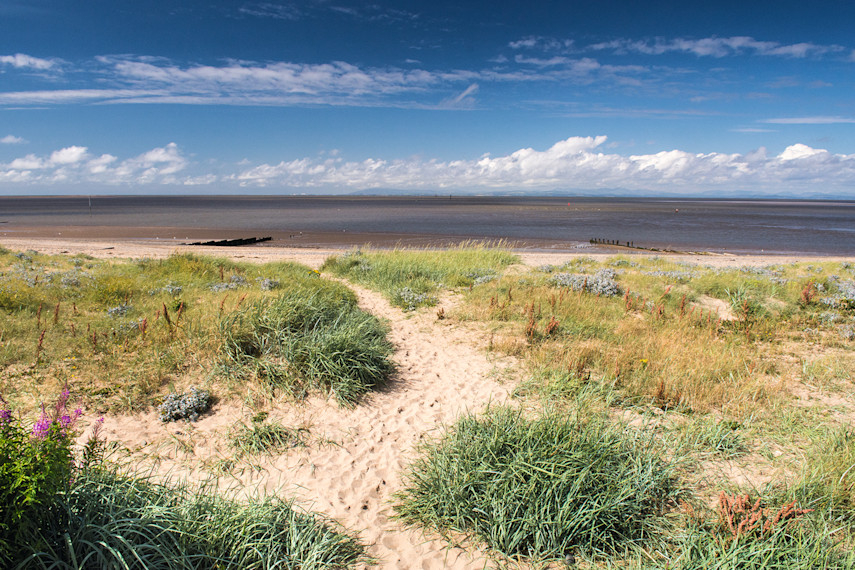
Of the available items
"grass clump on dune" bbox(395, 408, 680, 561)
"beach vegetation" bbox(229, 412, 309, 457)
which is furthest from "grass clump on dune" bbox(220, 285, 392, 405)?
"grass clump on dune" bbox(395, 408, 680, 561)

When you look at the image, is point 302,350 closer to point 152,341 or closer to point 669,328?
point 152,341

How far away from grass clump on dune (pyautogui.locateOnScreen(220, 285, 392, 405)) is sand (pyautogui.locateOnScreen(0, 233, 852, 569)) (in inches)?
11.0

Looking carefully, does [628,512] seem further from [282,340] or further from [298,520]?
[282,340]

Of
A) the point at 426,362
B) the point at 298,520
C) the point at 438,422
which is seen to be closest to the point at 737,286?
the point at 426,362

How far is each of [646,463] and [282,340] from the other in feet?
16.8

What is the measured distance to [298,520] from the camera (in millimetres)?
3824

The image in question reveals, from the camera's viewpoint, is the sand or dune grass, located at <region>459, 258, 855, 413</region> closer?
the sand

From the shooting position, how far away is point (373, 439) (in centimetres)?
547

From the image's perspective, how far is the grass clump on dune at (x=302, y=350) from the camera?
20.7 feet

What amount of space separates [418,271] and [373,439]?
857cm

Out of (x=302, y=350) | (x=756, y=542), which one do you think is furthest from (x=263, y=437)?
(x=756, y=542)

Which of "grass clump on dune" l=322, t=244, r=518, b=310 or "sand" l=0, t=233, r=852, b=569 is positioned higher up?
"grass clump on dune" l=322, t=244, r=518, b=310

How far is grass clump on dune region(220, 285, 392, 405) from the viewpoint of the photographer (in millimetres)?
6309

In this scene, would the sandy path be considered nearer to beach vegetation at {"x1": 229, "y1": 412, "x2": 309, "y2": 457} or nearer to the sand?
the sand
